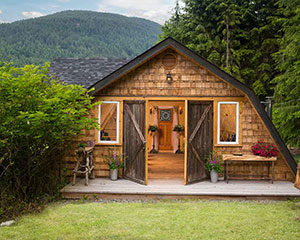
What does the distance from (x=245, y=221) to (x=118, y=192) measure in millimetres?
2968

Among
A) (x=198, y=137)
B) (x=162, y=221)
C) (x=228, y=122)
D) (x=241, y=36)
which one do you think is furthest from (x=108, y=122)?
(x=241, y=36)

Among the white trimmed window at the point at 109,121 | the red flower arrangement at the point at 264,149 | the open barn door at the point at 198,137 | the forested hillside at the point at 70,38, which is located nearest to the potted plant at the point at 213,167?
the open barn door at the point at 198,137

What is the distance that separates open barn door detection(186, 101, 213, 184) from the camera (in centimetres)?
812

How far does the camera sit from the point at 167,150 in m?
14.9

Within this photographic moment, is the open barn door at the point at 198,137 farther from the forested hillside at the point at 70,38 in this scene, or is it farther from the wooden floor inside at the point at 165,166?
the forested hillside at the point at 70,38

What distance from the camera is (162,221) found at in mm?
5719

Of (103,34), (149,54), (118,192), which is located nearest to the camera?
(118,192)

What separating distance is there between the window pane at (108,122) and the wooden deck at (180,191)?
135cm

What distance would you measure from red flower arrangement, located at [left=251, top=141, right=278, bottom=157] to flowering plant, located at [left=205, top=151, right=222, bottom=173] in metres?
0.96

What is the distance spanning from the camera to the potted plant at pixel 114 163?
8336mm

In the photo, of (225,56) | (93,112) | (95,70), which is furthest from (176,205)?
(225,56)

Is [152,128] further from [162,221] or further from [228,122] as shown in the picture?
[162,221]

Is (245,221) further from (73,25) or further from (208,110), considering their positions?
(73,25)

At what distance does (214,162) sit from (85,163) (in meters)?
3.53
